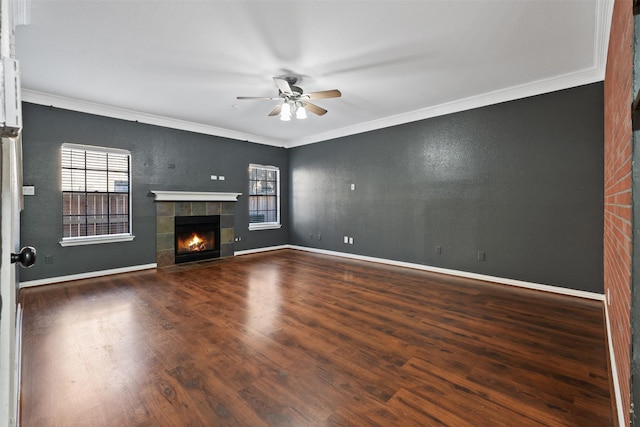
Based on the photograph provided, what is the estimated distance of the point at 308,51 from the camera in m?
3.13

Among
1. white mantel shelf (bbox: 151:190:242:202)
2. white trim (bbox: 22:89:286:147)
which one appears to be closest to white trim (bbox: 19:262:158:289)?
white mantel shelf (bbox: 151:190:242:202)

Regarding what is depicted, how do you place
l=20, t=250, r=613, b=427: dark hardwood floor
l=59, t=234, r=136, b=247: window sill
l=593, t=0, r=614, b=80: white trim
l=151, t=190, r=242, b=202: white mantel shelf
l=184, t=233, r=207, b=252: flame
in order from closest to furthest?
l=20, t=250, r=613, b=427: dark hardwood floor, l=593, t=0, r=614, b=80: white trim, l=59, t=234, r=136, b=247: window sill, l=151, t=190, r=242, b=202: white mantel shelf, l=184, t=233, r=207, b=252: flame

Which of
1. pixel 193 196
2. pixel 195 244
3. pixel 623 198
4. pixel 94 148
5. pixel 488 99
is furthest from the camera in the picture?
pixel 195 244

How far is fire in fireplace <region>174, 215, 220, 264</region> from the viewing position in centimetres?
582

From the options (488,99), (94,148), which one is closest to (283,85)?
(488,99)

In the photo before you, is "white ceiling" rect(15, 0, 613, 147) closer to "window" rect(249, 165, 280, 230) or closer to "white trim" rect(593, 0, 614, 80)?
"white trim" rect(593, 0, 614, 80)

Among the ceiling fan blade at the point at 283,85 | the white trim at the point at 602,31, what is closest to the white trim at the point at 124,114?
the ceiling fan blade at the point at 283,85

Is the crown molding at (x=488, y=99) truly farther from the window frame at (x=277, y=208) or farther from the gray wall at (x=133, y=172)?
the gray wall at (x=133, y=172)

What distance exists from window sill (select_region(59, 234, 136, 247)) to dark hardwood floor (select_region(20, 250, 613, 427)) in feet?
2.44

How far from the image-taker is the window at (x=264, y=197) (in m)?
7.17

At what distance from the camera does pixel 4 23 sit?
0.58 metres

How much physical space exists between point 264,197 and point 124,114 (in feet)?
11.0

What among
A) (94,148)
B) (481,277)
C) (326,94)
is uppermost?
(326,94)

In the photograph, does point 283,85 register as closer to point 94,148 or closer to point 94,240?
point 94,148
